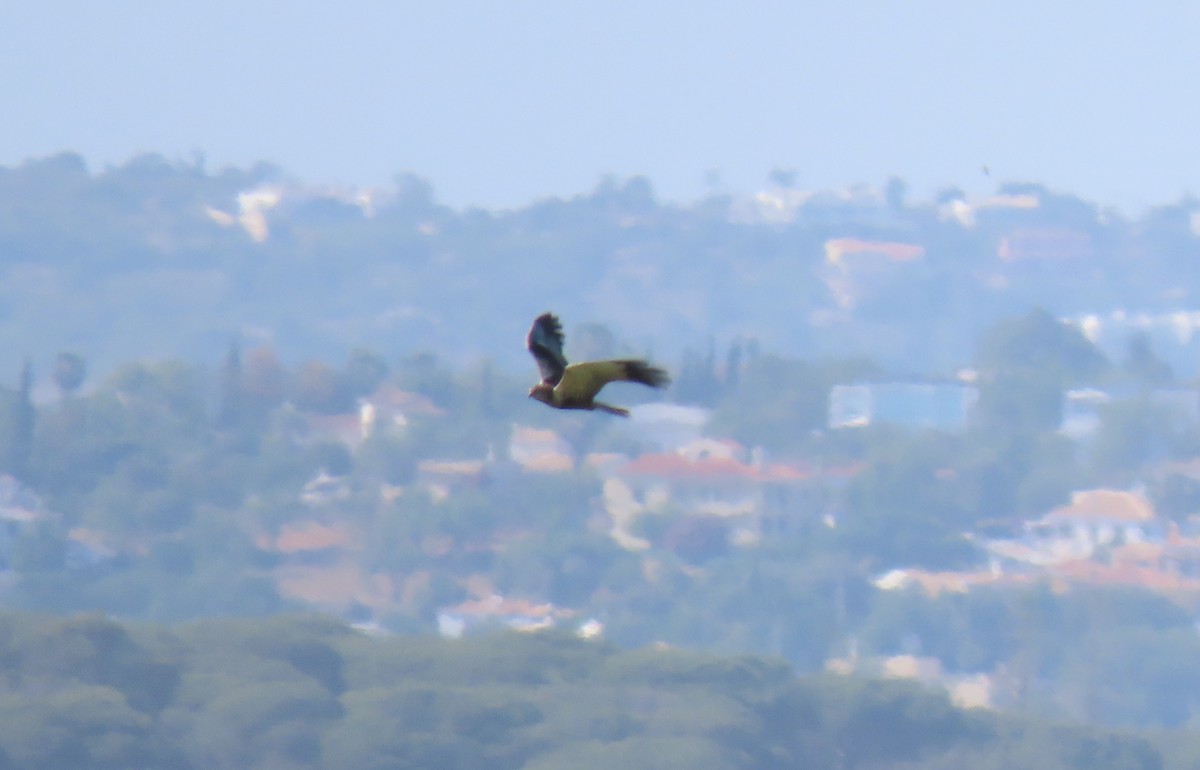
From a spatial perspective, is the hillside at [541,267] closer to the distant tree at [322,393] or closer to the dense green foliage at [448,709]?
the distant tree at [322,393]

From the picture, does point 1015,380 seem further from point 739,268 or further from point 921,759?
point 739,268

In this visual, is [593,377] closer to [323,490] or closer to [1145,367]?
[323,490]

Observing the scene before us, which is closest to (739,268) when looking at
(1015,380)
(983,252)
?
(983,252)

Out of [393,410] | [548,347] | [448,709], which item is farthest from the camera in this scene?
[393,410]

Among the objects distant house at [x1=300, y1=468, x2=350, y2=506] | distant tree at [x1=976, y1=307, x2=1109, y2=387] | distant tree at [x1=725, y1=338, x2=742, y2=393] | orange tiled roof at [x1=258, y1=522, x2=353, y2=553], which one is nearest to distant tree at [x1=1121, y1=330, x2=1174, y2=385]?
distant tree at [x1=976, y1=307, x2=1109, y2=387]

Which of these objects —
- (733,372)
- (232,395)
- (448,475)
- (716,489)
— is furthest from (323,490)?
(733,372)
